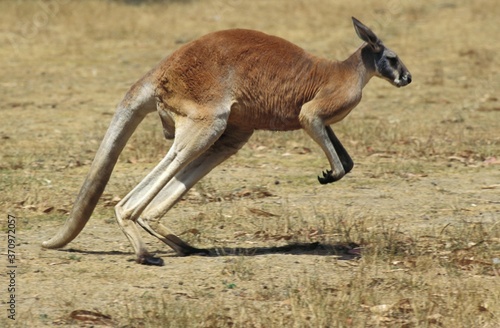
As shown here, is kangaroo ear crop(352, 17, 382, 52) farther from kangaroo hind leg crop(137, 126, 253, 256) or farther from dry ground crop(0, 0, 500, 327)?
dry ground crop(0, 0, 500, 327)

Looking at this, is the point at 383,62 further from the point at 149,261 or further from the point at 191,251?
the point at 149,261

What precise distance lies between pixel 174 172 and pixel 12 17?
1242cm

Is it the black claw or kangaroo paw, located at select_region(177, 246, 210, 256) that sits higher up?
kangaroo paw, located at select_region(177, 246, 210, 256)

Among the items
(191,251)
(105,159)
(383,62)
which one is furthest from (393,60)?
(105,159)

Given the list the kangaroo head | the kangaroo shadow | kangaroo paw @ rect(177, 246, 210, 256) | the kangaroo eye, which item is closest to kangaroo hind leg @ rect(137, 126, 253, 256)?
kangaroo paw @ rect(177, 246, 210, 256)

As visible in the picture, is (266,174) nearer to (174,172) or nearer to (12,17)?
(174,172)

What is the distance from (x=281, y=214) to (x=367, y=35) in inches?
57.3

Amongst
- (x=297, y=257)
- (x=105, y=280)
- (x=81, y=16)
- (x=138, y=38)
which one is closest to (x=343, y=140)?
(x=297, y=257)

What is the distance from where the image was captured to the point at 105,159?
6332 millimetres

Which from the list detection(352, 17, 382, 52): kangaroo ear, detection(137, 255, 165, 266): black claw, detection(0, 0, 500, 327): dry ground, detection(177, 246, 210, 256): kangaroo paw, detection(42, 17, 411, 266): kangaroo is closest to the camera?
detection(0, 0, 500, 327): dry ground

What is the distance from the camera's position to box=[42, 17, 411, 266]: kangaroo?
622 cm

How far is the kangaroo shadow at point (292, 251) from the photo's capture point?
6.41 meters

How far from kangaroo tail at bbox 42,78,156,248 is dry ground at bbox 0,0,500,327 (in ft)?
0.54

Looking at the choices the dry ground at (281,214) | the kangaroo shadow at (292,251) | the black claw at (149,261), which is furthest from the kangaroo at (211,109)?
the dry ground at (281,214)
